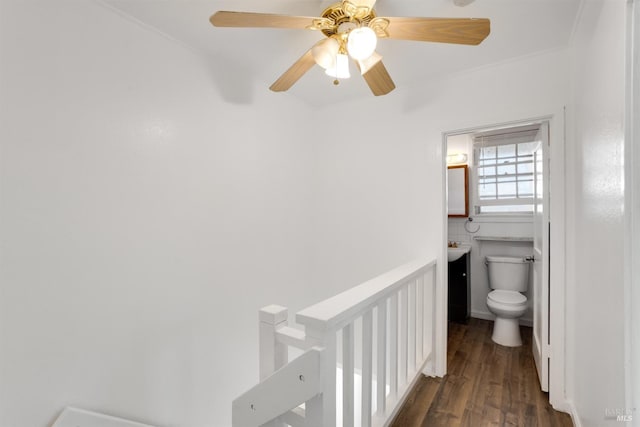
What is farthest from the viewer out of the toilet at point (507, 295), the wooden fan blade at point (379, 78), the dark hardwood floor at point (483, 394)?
the toilet at point (507, 295)

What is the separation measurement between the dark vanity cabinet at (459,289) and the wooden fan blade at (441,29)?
7.96 feet

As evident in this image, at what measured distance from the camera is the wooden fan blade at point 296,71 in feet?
4.82

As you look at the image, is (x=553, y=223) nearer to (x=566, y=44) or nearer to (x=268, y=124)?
(x=566, y=44)

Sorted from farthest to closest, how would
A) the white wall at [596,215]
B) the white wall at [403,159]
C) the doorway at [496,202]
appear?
1. the doorway at [496,202]
2. the white wall at [403,159]
3. the white wall at [596,215]

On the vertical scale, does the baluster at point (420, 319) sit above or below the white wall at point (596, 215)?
below

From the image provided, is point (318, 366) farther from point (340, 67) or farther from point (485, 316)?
point (485, 316)

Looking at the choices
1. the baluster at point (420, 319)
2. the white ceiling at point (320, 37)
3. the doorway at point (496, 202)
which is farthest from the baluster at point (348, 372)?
the doorway at point (496, 202)

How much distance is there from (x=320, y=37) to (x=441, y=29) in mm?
767

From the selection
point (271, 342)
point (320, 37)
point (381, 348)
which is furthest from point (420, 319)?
point (320, 37)

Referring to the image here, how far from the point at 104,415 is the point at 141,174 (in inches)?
45.7

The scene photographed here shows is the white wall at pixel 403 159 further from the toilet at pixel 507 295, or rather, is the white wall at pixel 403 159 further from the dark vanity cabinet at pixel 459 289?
the dark vanity cabinet at pixel 459 289

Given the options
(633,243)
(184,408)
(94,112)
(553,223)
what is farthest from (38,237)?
(553,223)

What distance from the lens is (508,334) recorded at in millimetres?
2686

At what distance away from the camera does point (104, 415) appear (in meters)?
1.34
